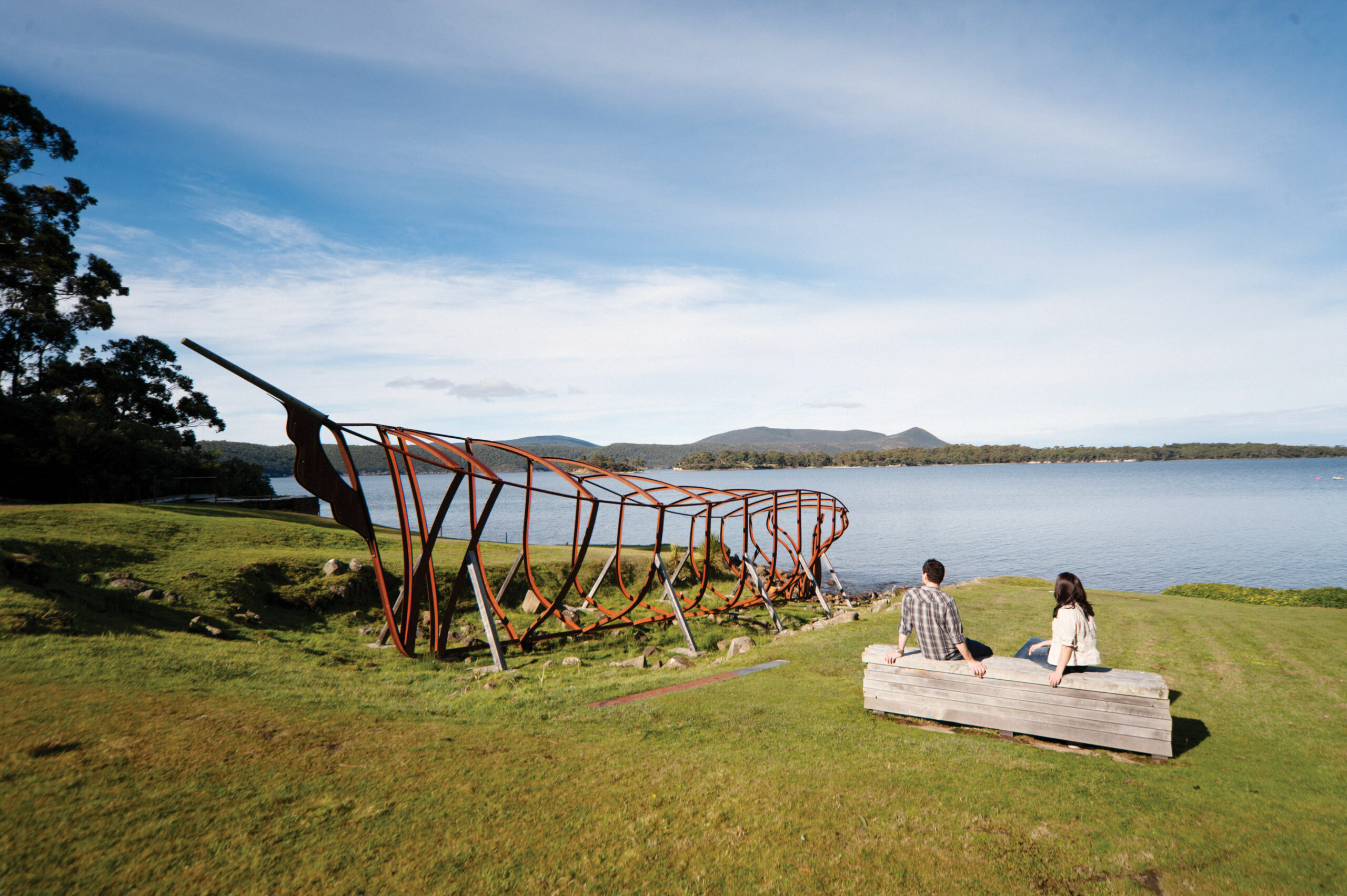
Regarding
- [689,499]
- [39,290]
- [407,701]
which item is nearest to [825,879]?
[407,701]

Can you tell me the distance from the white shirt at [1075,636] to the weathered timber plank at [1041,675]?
19 cm

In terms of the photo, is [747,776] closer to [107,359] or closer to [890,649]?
[890,649]

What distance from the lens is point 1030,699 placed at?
23.5 ft

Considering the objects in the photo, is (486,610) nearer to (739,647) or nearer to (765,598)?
(739,647)

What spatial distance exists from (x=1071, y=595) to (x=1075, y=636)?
17.0 inches

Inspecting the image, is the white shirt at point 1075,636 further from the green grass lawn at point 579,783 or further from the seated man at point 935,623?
the green grass lawn at point 579,783

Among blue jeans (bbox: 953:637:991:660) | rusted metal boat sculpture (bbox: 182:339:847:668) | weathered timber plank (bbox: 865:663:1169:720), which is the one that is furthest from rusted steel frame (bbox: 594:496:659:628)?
blue jeans (bbox: 953:637:991:660)

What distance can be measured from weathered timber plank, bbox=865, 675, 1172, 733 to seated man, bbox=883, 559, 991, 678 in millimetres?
381

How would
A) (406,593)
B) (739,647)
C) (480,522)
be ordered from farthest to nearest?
1. (739,647)
2. (406,593)
3. (480,522)

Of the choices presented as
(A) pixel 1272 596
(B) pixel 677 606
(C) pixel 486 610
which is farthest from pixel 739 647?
(A) pixel 1272 596

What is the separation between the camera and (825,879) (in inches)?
176

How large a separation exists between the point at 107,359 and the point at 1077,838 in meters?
50.1

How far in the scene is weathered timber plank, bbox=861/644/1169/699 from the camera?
21.9 ft

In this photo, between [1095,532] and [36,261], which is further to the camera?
[1095,532]
